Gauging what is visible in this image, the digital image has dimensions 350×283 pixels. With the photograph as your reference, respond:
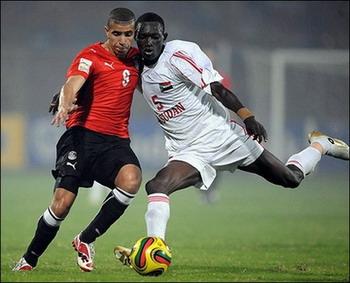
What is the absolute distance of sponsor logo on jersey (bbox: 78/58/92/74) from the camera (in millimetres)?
9253

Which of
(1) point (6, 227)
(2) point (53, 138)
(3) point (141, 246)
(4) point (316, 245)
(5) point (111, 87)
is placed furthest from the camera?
(2) point (53, 138)

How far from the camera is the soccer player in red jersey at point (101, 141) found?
30.9 ft

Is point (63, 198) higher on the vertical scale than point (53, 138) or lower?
higher

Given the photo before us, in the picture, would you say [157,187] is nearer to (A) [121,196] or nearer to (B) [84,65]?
(A) [121,196]

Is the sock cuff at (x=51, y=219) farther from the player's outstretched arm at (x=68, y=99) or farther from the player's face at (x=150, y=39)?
the player's face at (x=150, y=39)

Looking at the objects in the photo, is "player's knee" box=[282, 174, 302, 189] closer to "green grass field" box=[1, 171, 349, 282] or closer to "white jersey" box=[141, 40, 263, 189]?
"white jersey" box=[141, 40, 263, 189]

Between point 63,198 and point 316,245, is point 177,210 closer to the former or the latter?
point 316,245

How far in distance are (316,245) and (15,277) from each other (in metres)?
6.85

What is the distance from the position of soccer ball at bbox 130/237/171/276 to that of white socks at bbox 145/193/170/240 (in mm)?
120

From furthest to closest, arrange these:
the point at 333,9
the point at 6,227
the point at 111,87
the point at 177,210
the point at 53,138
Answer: the point at 53,138, the point at 333,9, the point at 177,210, the point at 6,227, the point at 111,87

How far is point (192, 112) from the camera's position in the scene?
9477 millimetres

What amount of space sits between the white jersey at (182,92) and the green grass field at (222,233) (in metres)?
1.32

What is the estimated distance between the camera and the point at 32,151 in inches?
1235

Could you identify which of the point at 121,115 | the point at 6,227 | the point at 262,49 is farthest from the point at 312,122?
the point at 121,115
